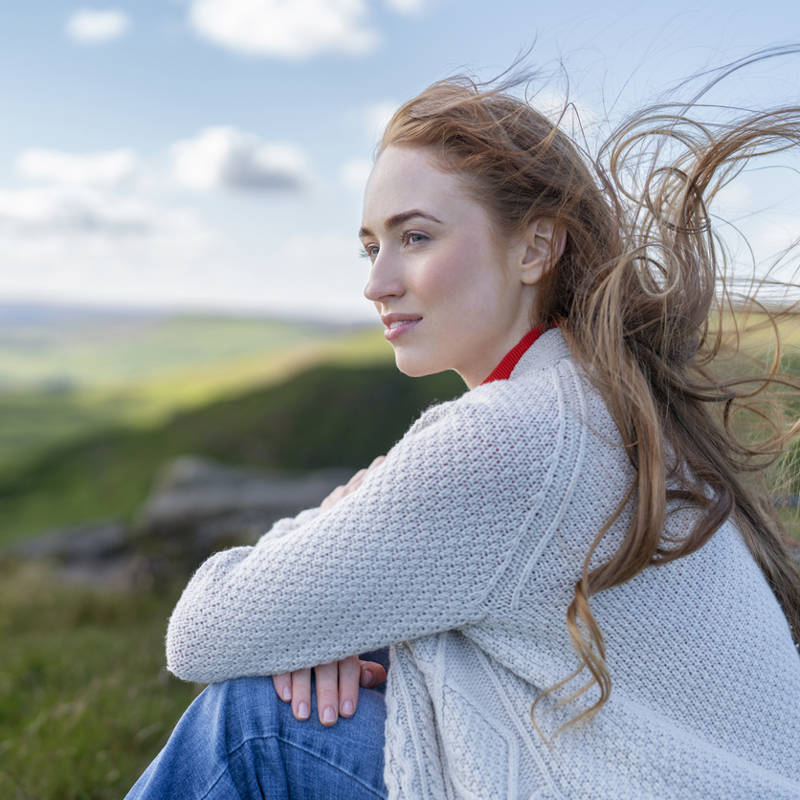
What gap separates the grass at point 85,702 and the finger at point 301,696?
55.2 inches

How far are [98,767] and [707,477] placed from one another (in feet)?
7.80

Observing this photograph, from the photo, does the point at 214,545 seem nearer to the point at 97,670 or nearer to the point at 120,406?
the point at 97,670

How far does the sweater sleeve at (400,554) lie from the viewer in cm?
174

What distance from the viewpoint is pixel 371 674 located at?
6.95ft

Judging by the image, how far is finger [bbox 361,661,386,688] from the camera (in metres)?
2.12

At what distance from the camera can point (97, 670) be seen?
4199 millimetres

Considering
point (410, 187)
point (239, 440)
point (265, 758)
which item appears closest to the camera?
point (265, 758)

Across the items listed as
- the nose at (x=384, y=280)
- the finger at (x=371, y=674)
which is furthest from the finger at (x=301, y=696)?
the nose at (x=384, y=280)

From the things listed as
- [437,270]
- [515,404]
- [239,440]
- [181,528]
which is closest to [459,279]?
[437,270]

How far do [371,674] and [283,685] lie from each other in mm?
261

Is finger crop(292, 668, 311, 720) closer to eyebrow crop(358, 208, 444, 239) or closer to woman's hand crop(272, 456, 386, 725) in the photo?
woman's hand crop(272, 456, 386, 725)

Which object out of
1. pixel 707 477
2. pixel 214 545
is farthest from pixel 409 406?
pixel 707 477

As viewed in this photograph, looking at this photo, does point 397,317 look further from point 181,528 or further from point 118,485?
point 118,485

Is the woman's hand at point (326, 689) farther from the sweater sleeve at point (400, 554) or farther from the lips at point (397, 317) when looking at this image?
the lips at point (397, 317)
